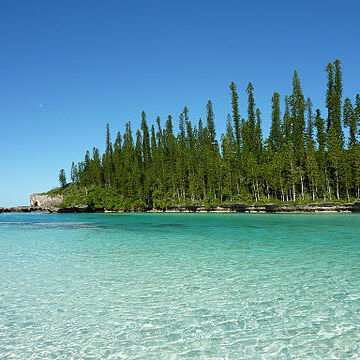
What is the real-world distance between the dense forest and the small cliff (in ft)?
78.2

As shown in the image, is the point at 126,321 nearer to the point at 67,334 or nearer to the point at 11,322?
the point at 67,334

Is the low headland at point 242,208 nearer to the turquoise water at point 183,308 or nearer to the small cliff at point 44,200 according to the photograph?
the small cliff at point 44,200

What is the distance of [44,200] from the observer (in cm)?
11369

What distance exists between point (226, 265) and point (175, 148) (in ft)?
220

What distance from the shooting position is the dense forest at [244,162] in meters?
51.9

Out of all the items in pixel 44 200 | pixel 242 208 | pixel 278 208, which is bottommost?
pixel 278 208

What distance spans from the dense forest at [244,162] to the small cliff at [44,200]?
23.8m

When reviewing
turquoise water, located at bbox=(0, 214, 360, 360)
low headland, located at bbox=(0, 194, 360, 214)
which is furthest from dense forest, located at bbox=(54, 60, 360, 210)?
turquoise water, located at bbox=(0, 214, 360, 360)

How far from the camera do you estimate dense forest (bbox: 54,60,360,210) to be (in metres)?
51.9

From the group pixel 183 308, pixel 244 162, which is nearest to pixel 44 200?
pixel 244 162

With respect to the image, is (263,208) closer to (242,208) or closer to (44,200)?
(242,208)

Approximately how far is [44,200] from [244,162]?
268 feet

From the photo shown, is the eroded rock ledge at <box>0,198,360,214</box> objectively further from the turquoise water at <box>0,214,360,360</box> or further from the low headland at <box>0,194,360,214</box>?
the turquoise water at <box>0,214,360,360</box>

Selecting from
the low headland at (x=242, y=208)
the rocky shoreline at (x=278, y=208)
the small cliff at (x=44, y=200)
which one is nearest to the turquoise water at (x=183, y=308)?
the rocky shoreline at (x=278, y=208)
